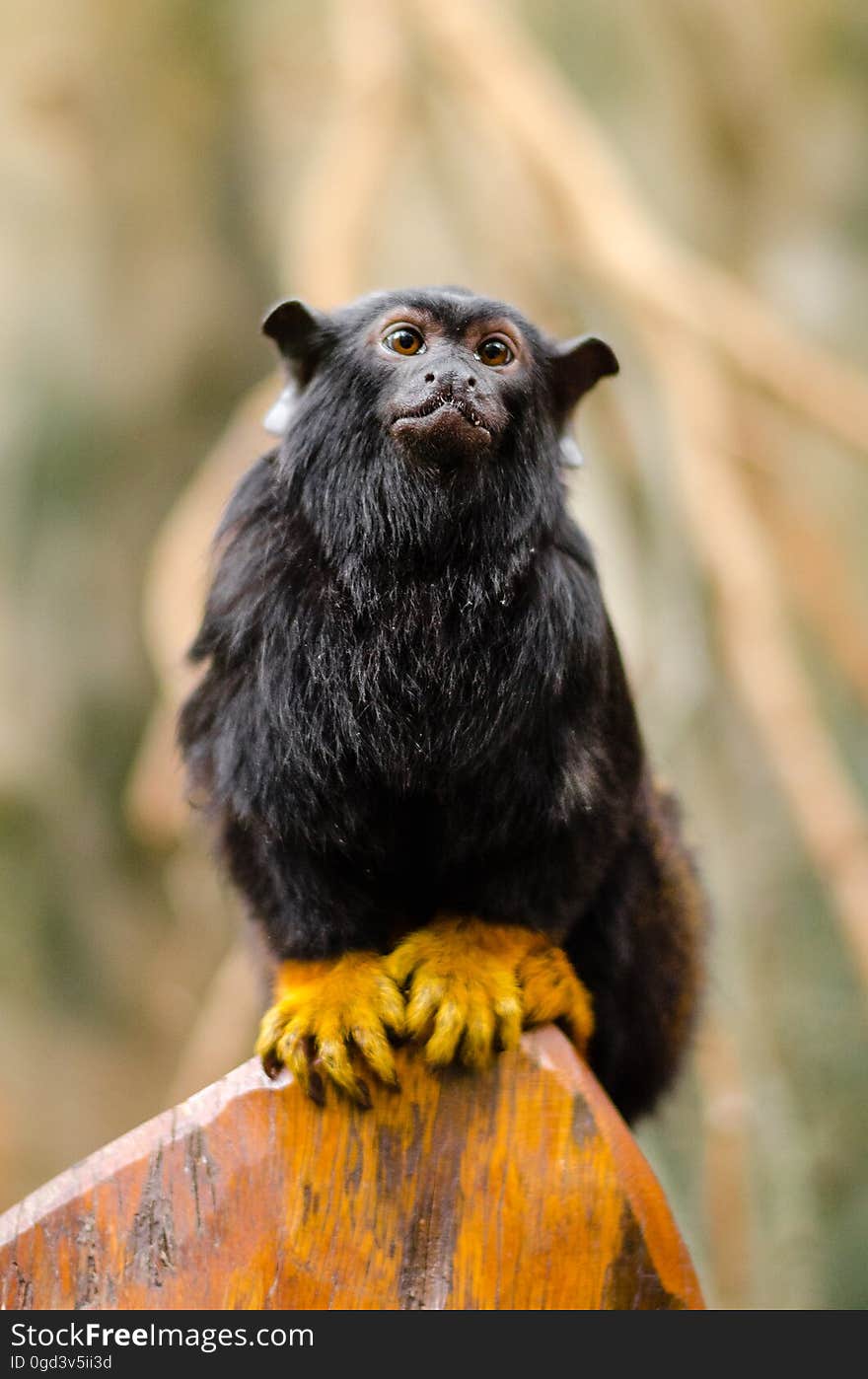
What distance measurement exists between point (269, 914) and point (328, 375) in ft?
2.82

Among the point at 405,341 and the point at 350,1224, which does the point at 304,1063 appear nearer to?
the point at 350,1224

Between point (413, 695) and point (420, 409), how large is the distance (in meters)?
0.42

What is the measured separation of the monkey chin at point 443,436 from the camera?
211 centimetres

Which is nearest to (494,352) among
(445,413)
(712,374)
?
(445,413)

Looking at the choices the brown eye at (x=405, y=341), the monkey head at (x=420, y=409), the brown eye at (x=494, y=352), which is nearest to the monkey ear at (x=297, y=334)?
the monkey head at (x=420, y=409)

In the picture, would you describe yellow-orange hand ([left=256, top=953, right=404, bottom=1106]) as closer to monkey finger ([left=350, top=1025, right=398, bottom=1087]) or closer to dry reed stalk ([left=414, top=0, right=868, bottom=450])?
monkey finger ([left=350, top=1025, right=398, bottom=1087])

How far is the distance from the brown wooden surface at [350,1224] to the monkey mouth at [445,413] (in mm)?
944

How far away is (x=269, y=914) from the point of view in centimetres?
228

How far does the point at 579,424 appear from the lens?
4.44 m

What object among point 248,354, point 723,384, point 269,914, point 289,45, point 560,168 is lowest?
point 269,914

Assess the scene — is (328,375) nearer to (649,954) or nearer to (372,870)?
(372,870)

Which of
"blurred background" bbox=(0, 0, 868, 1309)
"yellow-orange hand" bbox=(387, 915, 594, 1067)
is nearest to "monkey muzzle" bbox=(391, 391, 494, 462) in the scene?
"yellow-orange hand" bbox=(387, 915, 594, 1067)

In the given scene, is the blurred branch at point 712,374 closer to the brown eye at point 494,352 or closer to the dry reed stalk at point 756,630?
the dry reed stalk at point 756,630

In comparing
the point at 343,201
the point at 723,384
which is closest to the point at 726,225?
the point at 723,384
